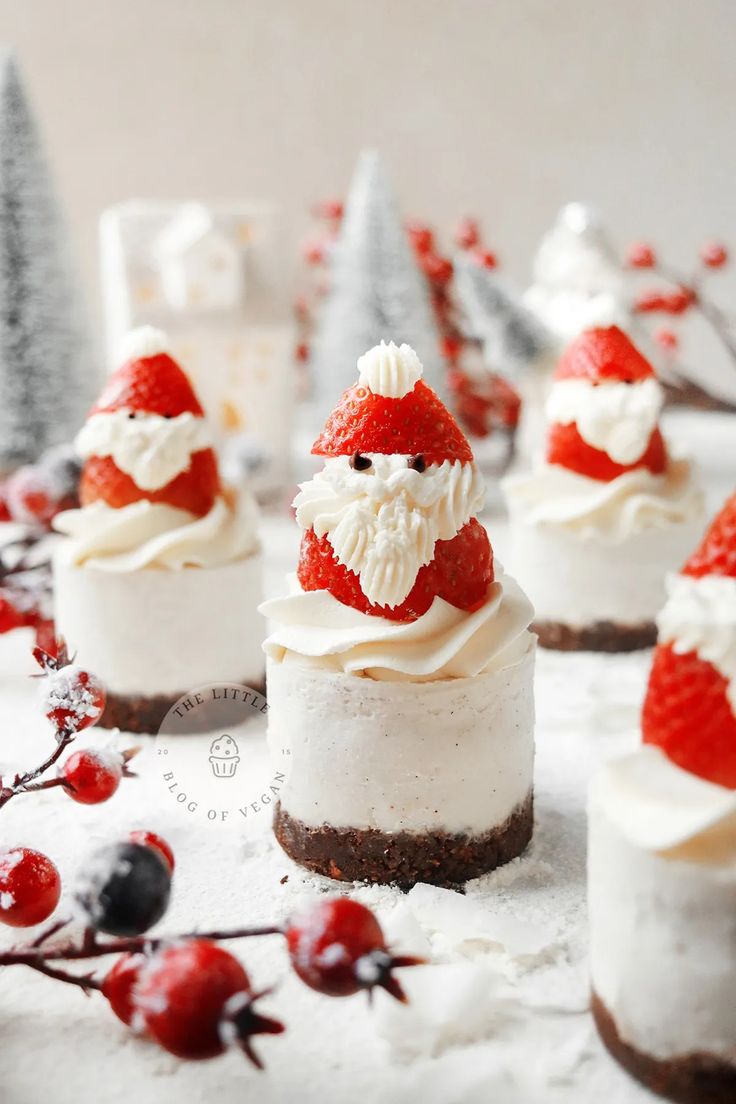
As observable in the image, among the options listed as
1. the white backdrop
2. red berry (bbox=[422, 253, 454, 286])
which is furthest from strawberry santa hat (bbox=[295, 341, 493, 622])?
the white backdrop

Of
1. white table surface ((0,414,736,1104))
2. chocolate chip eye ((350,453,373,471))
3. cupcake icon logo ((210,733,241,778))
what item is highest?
chocolate chip eye ((350,453,373,471))

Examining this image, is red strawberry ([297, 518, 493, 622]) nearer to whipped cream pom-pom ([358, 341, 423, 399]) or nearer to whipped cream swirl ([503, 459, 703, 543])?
whipped cream pom-pom ([358, 341, 423, 399])

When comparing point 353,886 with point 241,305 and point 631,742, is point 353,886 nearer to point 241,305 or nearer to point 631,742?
point 631,742

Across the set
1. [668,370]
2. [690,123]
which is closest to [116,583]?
[668,370]

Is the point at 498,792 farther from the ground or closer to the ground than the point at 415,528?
closer to the ground

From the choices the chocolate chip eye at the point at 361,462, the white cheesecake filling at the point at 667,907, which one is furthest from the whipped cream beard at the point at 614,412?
the white cheesecake filling at the point at 667,907
